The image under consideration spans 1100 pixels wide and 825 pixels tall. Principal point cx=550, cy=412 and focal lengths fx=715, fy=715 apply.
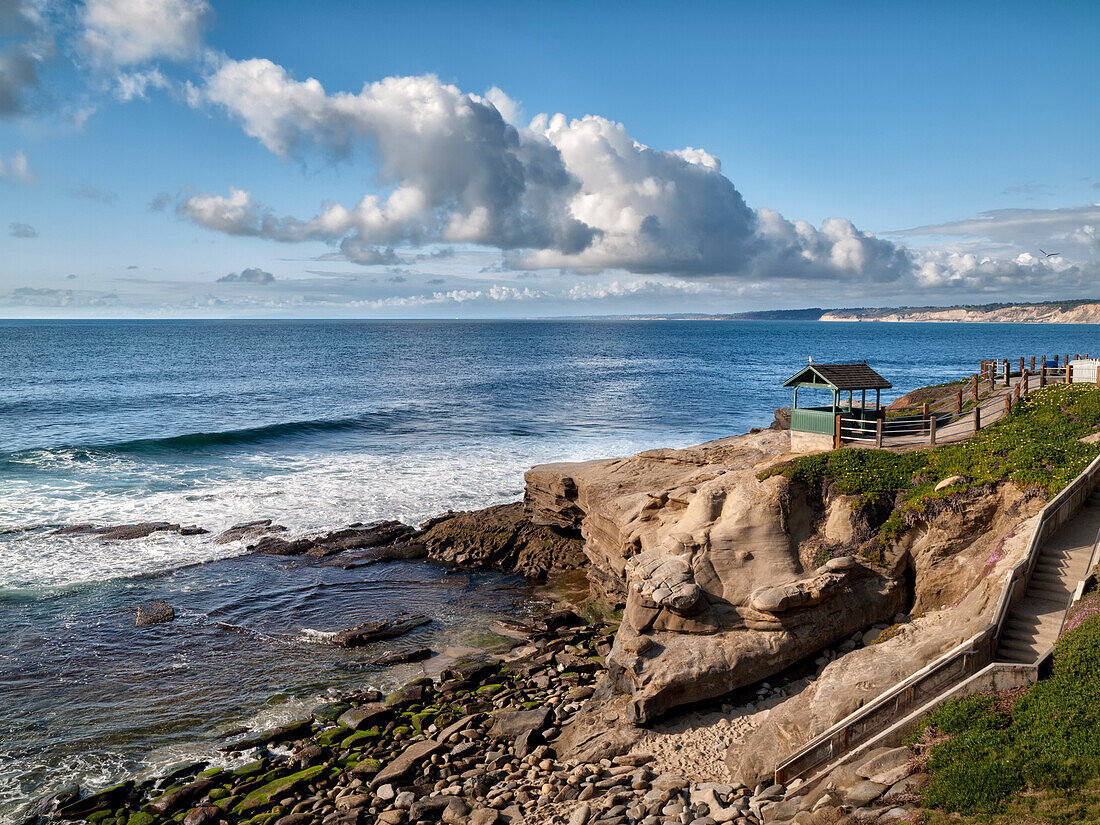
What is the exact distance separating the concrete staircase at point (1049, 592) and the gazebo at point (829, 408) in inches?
305

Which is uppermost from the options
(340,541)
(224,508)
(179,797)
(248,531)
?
(224,508)

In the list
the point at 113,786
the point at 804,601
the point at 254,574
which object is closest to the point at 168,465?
the point at 254,574

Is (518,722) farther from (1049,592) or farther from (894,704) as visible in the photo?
(1049,592)

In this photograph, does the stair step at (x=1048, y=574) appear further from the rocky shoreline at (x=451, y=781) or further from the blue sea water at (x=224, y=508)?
the blue sea water at (x=224, y=508)

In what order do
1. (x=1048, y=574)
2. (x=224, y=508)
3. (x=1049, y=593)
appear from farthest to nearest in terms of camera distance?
(x=224, y=508) < (x=1048, y=574) < (x=1049, y=593)

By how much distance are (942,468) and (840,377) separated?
5394 millimetres

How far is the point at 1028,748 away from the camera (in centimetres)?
1066

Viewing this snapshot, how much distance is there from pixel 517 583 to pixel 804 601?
12.2m

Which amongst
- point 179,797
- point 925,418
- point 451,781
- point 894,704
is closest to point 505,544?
point 451,781

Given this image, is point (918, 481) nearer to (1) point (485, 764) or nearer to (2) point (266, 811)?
(1) point (485, 764)

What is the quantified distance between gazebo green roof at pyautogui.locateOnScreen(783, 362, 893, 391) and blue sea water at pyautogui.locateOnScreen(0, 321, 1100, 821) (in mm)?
12720

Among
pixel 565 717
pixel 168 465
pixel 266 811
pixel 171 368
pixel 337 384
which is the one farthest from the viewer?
pixel 171 368

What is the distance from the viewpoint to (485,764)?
1520 cm

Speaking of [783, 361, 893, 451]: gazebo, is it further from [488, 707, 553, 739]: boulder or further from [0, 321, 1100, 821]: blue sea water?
[488, 707, 553, 739]: boulder
